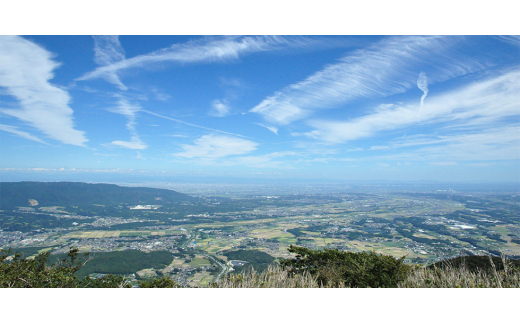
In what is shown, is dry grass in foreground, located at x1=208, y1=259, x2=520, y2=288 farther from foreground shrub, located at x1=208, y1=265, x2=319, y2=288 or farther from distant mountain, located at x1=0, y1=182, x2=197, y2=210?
distant mountain, located at x1=0, y1=182, x2=197, y2=210

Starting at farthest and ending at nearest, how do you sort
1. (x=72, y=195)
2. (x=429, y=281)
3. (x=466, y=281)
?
(x=72, y=195)
(x=429, y=281)
(x=466, y=281)

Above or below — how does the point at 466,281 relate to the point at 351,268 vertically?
above

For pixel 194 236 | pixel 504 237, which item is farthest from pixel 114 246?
pixel 504 237

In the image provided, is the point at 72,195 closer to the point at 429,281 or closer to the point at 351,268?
the point at 351,268

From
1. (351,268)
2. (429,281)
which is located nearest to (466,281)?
(429,281)

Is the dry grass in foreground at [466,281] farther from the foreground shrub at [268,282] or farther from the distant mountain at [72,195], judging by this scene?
the distant mountain at [72,195]

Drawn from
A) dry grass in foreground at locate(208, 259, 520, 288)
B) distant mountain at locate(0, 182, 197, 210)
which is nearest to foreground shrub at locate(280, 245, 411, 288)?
dry grass in foreground at locate(208, 259, 520, 288)

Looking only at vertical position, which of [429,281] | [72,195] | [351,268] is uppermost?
[429,281]
